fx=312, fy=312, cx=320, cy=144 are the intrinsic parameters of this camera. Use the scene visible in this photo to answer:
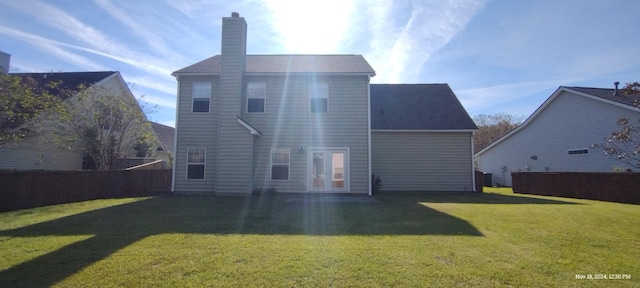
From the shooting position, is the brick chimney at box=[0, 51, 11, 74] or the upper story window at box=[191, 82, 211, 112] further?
the brick chimney at box=[0, 51, 11, 74]

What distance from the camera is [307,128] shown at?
43.8ft

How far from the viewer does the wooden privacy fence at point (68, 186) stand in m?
8.96

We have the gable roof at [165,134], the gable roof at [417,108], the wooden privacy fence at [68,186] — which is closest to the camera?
the wooden privacy fence at [68,186]

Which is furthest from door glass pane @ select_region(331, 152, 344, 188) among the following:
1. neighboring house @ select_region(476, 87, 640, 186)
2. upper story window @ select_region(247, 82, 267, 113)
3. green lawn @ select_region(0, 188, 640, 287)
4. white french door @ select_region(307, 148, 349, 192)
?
neighboring house @ select_region(476, 87, 640, 186)

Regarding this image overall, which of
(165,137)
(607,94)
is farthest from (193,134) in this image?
(607,94)

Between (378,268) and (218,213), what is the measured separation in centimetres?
537

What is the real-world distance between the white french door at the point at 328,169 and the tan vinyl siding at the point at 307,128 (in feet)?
0.70

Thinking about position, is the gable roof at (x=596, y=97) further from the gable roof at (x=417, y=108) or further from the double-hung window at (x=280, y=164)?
Answer: the double-hung window at (x=280, y=164)

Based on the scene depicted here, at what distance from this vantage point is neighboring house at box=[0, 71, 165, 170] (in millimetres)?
13320

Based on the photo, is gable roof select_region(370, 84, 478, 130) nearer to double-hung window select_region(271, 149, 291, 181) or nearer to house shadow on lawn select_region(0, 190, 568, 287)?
double-hung window select_region(271, 149, 291, 181)

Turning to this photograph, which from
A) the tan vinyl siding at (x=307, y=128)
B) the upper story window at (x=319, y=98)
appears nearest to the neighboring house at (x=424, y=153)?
the tan vinyl siding at (x=307, y=128)

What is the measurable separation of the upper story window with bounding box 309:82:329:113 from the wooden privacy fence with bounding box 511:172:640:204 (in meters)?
11.4

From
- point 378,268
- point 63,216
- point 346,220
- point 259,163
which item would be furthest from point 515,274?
point 259,163

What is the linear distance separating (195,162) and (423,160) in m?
10.6
